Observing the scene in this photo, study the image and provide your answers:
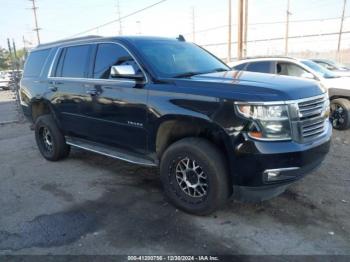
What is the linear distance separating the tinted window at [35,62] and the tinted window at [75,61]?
736mm

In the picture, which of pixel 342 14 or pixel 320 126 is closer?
pixel 320 126

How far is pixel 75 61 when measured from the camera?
5195 millimetres

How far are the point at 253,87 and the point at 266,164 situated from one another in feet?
2.49

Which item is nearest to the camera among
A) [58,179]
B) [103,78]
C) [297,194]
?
[297,194]

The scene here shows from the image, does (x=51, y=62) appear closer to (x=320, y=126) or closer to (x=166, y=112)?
(x=166, y=112)

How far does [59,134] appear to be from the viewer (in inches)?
227

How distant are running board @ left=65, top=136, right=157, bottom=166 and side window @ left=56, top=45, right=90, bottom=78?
1.05 m

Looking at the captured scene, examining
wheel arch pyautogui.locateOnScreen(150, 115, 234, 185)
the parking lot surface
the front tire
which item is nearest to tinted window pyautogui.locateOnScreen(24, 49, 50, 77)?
the parking lot surface

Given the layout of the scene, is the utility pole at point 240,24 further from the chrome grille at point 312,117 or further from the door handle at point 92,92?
the chrome grille at point 312,117

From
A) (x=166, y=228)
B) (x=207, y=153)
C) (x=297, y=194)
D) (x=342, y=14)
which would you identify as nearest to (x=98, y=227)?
(x=166, y=228)

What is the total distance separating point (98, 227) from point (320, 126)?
2633 mm

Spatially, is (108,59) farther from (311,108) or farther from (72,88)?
(311,108)

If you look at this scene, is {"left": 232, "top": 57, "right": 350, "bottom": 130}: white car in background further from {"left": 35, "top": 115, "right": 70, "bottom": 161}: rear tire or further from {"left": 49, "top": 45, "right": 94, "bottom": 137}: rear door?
{"left": 35, "top": 115, "right": 70, "bottom": 161}: rear tire

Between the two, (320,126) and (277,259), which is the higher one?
(320,126)
